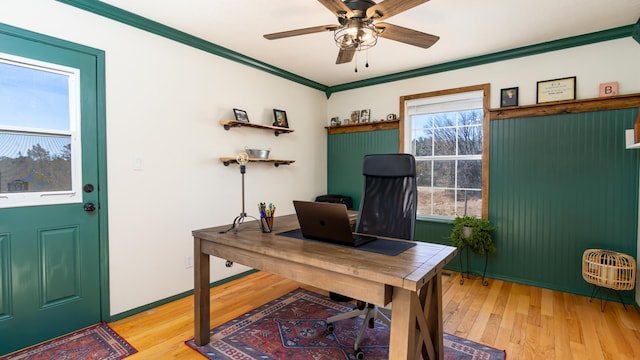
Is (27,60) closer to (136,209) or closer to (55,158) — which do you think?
(55,158)

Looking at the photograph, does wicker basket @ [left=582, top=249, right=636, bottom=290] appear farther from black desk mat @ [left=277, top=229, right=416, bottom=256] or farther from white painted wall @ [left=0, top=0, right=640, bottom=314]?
black desk mat @ [left=277, top=229, right=416, bottom=256]

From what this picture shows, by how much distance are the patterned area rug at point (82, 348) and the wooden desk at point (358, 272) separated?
1.72 ft

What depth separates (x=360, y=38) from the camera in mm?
2039

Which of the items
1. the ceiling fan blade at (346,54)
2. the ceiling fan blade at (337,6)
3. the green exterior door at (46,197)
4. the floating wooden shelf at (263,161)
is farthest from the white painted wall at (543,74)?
the green exterior door at (46,197)

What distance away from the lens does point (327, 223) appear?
1628 mm

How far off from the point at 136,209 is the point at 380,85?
3263 millimetres

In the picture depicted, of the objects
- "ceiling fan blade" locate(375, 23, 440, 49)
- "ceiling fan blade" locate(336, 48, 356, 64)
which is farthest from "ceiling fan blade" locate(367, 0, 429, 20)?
"ceiling fan blade" locate(336, 48, 356, 64)

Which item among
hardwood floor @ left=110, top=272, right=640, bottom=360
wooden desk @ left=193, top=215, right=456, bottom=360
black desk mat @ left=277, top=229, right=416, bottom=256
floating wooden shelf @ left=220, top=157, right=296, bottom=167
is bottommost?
hardwood floor @ left=110, top=272, right=640, bottom=360

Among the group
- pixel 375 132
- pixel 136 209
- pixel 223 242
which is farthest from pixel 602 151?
pixel 136 209

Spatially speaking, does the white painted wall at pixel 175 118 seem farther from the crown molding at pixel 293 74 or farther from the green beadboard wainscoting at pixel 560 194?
the green beadboard wainscoting at pixel 560 194

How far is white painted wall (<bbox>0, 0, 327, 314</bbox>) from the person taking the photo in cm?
239

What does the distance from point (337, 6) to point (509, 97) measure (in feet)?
7.99

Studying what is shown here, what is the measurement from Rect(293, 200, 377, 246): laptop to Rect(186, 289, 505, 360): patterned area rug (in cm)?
84

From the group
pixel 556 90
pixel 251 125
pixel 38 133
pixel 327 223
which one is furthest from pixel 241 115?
pixel 556 90
